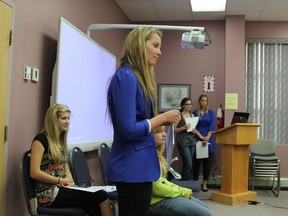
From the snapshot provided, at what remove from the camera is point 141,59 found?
127 cm

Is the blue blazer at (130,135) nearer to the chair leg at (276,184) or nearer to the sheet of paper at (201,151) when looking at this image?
the sheet of paper at (201,151)

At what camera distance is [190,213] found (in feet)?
5.72

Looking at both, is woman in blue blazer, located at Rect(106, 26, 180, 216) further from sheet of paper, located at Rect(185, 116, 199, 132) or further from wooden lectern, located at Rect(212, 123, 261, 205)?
sheet of paper, located at Rect(185, 116, 199, 132)

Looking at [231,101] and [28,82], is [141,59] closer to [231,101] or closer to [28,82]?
[28,82]

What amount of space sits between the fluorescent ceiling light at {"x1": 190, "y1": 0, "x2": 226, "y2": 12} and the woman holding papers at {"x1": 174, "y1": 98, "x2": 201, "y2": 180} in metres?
1.46

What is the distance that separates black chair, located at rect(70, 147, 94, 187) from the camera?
2857 mm

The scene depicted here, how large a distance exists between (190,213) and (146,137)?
0.71 meters

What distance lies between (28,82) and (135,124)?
1.73 m

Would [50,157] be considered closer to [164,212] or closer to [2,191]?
[2,191]

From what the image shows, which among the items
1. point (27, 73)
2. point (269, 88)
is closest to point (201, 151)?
point (269, 88)

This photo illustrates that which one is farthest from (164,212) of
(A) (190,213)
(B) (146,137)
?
(B) (146,137)

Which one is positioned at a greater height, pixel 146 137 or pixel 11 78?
pixel 11 78

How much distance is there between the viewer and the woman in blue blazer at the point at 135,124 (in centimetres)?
120

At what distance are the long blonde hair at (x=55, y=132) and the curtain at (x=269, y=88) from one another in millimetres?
4142
